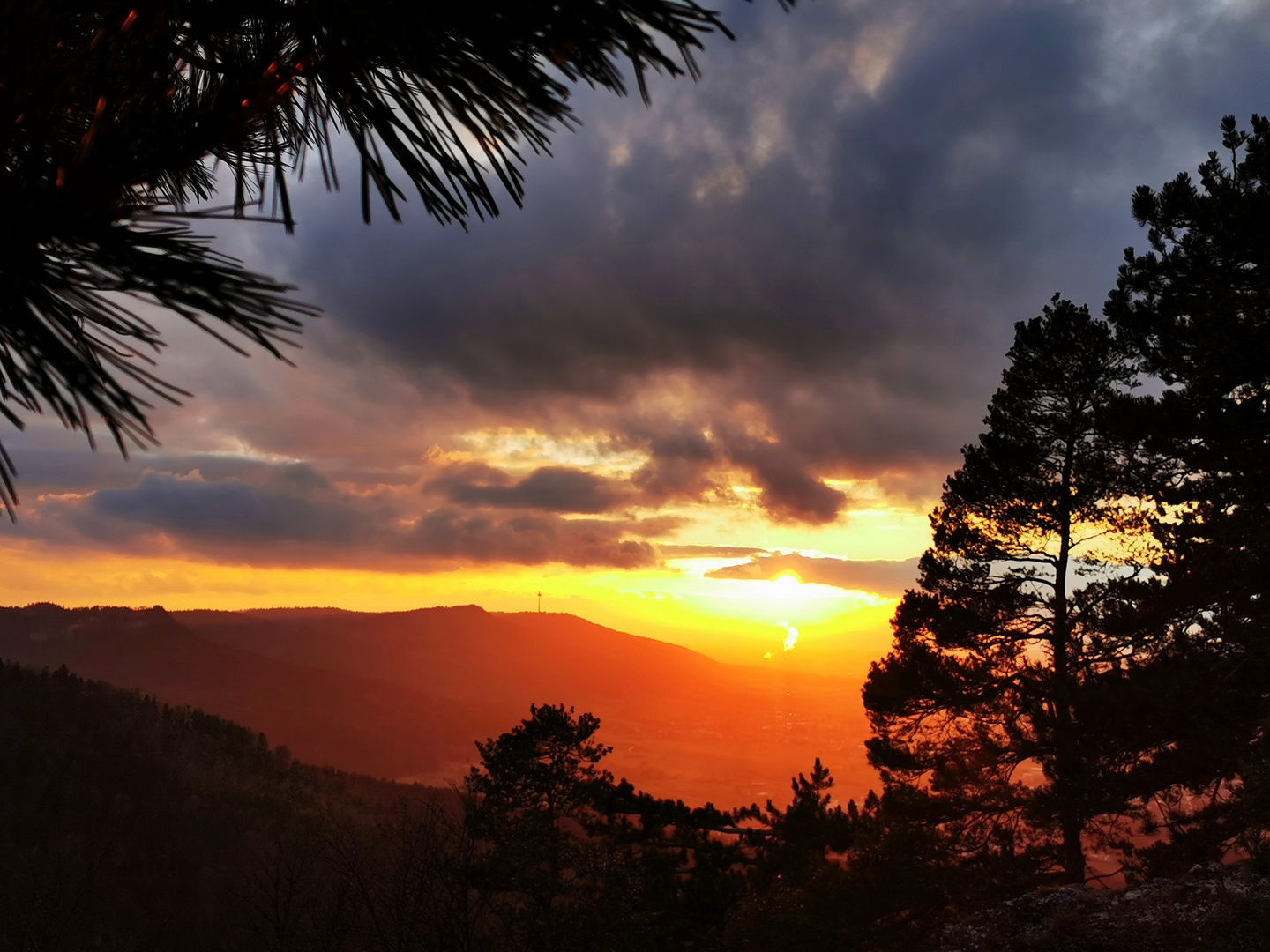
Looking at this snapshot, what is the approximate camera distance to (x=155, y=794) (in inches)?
3221

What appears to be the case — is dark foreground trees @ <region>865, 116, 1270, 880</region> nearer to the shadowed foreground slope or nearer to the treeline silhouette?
the treeline silhouette

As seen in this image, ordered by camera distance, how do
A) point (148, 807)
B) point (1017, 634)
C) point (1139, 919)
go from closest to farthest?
1. point (1139, 919)
2. point (1017, 634)
3. point (148, 807)

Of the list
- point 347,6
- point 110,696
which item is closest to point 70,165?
point 347,6

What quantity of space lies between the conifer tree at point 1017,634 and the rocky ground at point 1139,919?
4.20 ft

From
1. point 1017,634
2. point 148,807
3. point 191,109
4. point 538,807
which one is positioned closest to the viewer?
point 191,109

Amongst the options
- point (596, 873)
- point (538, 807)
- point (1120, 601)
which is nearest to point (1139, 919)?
point (1120, 601)

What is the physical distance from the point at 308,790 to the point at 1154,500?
100633 millimetres

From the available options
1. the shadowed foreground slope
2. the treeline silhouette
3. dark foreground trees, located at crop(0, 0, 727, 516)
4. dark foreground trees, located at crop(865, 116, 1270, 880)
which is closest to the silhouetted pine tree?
dark foreground trees, located at crop(865, 116, 1270, 880)

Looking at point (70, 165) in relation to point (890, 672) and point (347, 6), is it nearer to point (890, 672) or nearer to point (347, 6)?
point (347, 6)

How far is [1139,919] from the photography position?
31.7 feet

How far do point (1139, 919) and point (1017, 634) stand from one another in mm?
4699

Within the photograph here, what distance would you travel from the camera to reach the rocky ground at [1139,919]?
332 inches

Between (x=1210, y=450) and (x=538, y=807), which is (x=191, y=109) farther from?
(x=538, y=807)

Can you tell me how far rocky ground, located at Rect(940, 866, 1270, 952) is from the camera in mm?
8430
